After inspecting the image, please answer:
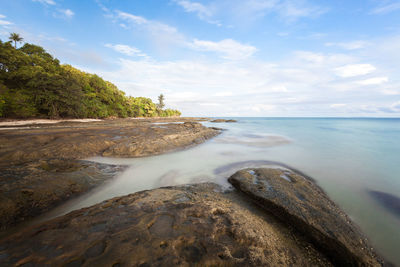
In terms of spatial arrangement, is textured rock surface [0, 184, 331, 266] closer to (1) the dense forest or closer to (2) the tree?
(1) the dense forest

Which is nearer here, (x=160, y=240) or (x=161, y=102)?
(x=160, y=240)

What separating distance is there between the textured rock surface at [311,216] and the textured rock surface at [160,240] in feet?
0.67

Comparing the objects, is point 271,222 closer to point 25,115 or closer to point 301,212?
point 301,212

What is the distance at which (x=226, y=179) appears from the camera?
177 inches

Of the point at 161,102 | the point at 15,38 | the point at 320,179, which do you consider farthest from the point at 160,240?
the point at 161,102

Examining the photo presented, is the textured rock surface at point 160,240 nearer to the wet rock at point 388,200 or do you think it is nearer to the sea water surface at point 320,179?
the sea water surface at point 320,179

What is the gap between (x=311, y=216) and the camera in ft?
7.82

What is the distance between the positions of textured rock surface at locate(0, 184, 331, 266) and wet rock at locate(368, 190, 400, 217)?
335cm

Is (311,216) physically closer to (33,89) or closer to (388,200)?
(388,200)

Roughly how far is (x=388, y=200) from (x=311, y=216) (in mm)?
3516

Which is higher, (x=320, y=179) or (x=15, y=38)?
(x=15, y=38)

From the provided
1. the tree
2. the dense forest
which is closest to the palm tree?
the dense forest

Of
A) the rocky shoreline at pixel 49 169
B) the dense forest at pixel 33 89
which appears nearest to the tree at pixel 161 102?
the dense forest at pixel 33 89

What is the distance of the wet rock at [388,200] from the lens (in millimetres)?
3344
